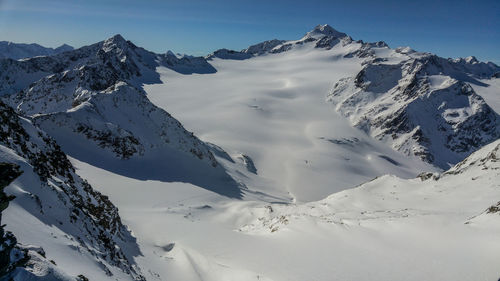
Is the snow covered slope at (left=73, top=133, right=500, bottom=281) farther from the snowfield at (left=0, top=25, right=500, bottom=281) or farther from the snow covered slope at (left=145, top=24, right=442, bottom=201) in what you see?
the snow covered slope at (left=145, top=24, right=442, bottom=201)

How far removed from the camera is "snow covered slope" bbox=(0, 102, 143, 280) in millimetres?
10117

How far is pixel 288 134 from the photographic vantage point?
103 metres

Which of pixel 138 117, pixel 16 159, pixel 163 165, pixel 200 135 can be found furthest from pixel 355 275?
pixel 200 135

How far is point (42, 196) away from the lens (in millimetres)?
13391

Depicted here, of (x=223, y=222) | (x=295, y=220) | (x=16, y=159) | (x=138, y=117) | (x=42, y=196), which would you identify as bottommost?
(x=223, y=222)

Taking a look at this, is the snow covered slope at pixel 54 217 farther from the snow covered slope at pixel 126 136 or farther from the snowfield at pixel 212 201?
the snow covered slope at pixel 126 136

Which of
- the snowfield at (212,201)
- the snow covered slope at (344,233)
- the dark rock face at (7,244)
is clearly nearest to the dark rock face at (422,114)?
the snowfield at (212,201)

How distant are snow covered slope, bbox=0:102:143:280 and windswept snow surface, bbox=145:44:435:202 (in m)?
34.6

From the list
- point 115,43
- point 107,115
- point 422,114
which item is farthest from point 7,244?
point 115,43

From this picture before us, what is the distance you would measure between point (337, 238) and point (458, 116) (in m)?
135

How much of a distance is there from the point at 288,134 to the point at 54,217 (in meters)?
92.0

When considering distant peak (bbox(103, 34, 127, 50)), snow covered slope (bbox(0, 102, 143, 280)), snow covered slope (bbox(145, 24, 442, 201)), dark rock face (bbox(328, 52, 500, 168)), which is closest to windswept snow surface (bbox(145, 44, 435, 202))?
snow covered slope (bbox(145, 24, 442, 201))

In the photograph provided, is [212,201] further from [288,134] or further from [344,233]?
[288,134]

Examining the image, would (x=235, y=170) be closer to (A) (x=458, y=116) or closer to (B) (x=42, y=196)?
(B) (x=42, y=196)
